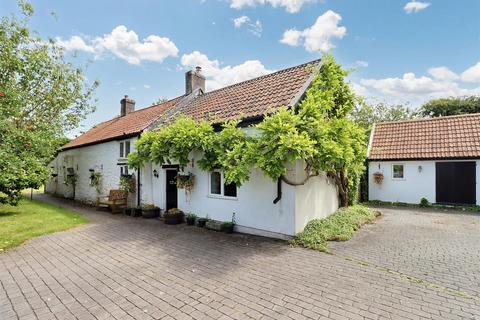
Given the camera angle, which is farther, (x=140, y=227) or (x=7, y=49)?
(x=7, y=49)

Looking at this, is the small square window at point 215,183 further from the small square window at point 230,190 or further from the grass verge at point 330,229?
the grass verge at point 330,229

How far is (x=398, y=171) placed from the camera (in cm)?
1511

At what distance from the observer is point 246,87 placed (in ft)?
41.8

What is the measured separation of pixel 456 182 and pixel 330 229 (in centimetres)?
1015

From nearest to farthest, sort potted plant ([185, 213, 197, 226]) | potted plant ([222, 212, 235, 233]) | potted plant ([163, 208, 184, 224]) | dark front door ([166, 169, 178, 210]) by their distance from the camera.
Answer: potted plant ([222, 212, 235, 233])
potted plant ([185, 213, 197, 226])
potted plant ([163, 208, 184, 224])
dark front door ([166, 169, 178, 210])

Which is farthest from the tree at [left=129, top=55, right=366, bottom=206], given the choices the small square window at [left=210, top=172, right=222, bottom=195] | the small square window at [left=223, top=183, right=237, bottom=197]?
the small square window at [left=223, top=183, right=237, bottom=197]

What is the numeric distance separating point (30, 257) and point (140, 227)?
11.9 ft

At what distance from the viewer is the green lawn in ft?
28.7

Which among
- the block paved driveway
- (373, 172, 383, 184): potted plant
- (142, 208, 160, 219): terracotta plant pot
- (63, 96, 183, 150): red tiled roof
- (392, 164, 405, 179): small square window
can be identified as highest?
(63, 96, 183, 150): red tiled roof

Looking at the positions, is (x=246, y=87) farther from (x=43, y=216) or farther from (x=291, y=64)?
(x=43, y=216)

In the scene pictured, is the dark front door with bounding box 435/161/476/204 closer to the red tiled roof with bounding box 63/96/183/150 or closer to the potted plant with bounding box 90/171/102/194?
the red tiled roof with bounding box 63/96/183/150

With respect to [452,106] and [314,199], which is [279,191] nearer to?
[314,199]

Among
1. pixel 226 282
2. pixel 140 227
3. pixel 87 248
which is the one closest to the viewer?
pixel 226 282

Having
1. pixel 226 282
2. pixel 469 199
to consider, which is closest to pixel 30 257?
pixel 226 282
